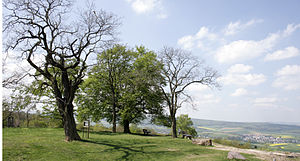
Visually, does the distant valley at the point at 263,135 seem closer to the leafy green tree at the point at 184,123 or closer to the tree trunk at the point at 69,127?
the leafy green tree at the point at 184,123

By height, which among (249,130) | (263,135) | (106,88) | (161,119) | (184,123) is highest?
(106,88)

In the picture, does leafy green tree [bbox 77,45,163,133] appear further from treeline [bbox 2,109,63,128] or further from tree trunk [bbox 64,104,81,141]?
tree trunk [bbox 64,104,81,141]

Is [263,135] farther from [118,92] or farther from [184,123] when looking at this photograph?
[118,92]

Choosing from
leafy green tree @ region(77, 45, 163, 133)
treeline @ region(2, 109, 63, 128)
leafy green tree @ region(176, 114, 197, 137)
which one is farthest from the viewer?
leafy green tree @ region(176, 114, 197, 137)

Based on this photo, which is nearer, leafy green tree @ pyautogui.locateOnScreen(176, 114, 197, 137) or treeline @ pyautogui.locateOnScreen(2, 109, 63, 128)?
treeline @ pyautogui.locateOnScreen(2, 109, 63, 128)

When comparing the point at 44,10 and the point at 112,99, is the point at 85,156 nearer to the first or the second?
the point at 44,10

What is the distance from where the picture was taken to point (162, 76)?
22.8m

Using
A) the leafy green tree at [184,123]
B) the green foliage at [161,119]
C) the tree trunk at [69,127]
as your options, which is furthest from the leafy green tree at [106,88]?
the leafy green tree at [184,123]

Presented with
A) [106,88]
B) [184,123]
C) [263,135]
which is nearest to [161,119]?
[106,88]

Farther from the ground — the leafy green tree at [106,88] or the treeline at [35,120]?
the leafy green tree at [106,88]

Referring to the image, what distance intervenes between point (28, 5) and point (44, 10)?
1010 millimetres

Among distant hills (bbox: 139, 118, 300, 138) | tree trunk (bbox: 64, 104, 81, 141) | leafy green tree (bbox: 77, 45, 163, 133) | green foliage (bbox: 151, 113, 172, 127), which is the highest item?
leafy green tree (bbox: 77, 45, 163, 133)

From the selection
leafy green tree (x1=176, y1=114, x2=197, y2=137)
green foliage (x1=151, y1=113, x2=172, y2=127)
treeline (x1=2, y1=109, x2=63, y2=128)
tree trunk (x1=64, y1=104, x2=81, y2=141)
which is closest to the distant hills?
green foliage (x1=151, y1=113, x2=172, y2=127)

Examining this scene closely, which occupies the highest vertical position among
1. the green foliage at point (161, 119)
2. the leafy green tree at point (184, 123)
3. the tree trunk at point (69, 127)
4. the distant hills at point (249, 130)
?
the tree trunk at point (69, 127)
